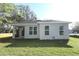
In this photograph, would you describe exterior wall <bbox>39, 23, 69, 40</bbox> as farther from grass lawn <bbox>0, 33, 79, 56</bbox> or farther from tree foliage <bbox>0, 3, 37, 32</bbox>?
tree foliage <bbox>0, 3, 37, 32</bbox>

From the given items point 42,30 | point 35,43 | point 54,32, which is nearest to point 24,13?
point 35,43

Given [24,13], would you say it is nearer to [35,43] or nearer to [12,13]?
[12,13]

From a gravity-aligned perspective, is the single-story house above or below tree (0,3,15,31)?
below

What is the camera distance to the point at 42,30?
6.82 m

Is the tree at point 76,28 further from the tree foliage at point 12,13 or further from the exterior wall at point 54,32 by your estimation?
the tree foliage at point 12,13

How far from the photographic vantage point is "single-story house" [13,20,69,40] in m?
5.84

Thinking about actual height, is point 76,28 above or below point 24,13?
below

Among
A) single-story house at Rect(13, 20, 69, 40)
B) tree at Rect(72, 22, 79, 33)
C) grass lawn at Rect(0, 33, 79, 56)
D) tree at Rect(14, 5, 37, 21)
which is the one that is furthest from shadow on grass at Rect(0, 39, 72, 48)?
tree at Rect(14, 5, 37, 21)

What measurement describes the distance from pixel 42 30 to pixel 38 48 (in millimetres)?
1487

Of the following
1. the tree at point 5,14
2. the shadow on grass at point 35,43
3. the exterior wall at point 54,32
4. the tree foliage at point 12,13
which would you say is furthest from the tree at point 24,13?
the exterior wall at point 54,32

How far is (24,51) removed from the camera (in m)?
5.30

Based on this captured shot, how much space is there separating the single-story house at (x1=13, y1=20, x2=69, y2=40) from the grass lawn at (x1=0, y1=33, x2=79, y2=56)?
223 mm

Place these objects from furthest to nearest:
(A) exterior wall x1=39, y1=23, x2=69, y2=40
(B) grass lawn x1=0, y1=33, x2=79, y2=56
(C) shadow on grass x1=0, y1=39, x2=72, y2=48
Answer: (A) exterior wall x1=39, y1=23, x2=69, y2=40, (C) shadow on grass x1=0, y1=39, x2=72, y2=48, (B) grass lawn x1=0, y1=33, x2=79, y2=56

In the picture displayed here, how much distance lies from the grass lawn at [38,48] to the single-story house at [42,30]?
22 centimetres
